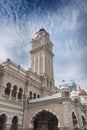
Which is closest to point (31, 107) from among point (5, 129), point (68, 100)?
point (5, 129)

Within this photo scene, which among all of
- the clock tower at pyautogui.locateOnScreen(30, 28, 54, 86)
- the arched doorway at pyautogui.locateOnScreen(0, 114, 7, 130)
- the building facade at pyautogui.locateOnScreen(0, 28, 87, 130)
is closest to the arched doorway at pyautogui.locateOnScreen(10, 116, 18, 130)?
the building facade at pyautogui.locateOnScreen(0, 28, 87, 130)

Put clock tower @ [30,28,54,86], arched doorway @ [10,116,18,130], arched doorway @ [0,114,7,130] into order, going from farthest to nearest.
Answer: clock tower @ [30,28,54,86] → arched doorway @ [10,116,18,130] → arched doorway @ [0,114,7,130]

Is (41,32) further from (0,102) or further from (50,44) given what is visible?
(0,102)

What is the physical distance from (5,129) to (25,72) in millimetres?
10104

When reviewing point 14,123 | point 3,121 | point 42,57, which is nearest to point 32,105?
point 14,123

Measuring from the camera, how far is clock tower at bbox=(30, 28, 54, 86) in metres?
31.8

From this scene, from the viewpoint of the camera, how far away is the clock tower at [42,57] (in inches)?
1253

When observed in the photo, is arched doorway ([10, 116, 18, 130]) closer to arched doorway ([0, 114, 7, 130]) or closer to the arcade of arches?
the arcade of arches

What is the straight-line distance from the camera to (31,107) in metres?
20.8

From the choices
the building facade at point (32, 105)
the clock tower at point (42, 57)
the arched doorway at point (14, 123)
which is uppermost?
the clock tower at point (42, 57)

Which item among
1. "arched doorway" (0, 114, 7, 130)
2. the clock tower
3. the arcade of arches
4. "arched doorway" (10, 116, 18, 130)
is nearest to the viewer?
"arched doorway" (0, 114, 7, 130)

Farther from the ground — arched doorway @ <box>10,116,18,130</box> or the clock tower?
the clock tower

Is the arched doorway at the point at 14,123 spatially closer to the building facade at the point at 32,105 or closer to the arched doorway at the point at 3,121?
the building facade at the point at 32,105

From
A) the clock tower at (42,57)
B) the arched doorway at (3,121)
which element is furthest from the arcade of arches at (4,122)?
the clock tower at (42,57)
